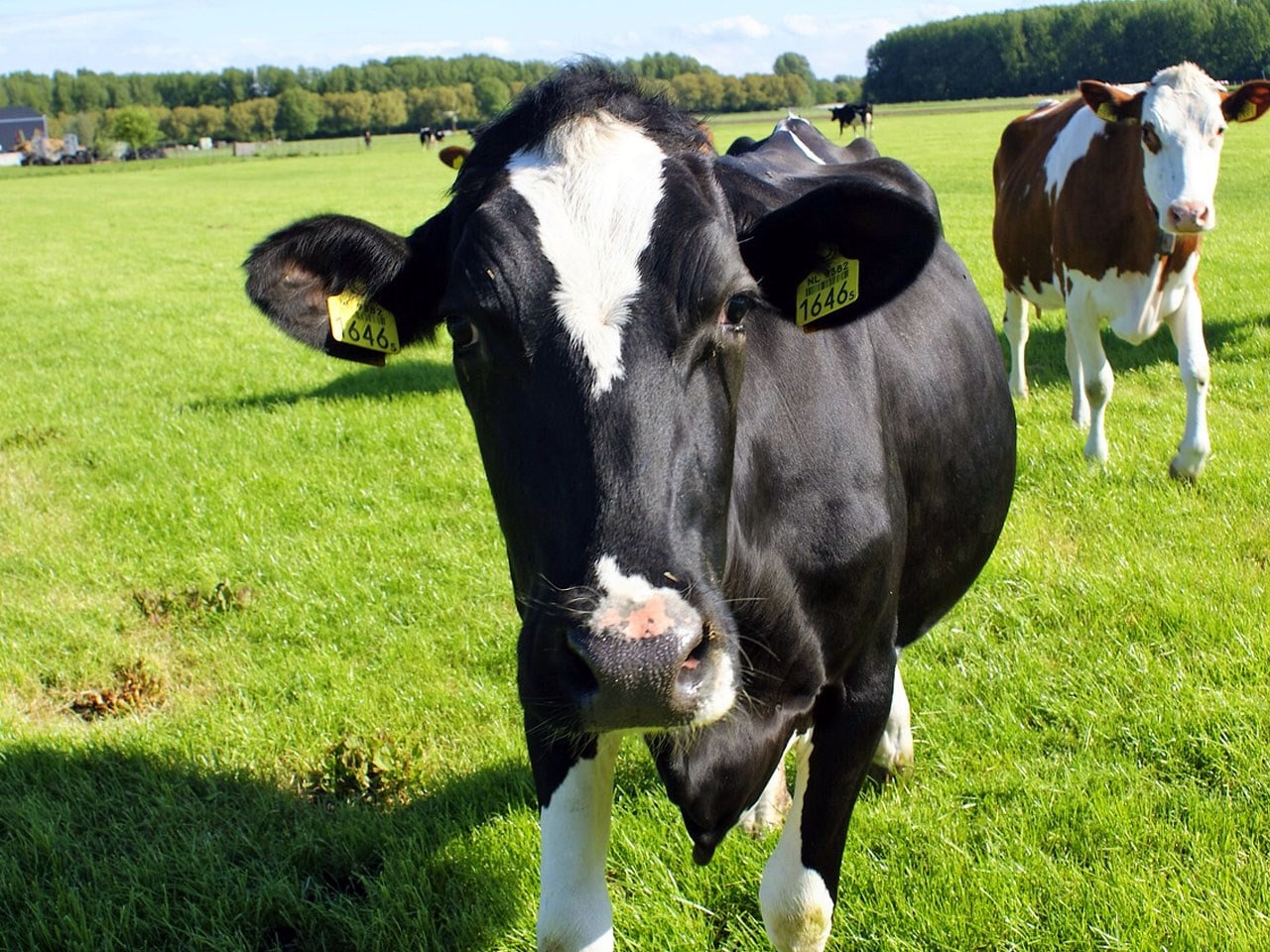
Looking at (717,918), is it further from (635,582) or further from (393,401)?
(393,401)

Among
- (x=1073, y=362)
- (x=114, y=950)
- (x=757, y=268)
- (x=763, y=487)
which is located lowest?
(x=114, y=950)

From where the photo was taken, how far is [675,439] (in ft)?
7.14

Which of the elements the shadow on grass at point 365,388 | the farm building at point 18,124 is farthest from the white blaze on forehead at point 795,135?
the farm building at point 18,124

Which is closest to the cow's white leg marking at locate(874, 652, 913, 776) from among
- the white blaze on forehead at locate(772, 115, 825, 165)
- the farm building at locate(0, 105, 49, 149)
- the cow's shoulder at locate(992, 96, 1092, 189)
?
the white blaze on forehead at locate(772, 115, 825, 165)

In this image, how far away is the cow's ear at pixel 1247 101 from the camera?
268 inches

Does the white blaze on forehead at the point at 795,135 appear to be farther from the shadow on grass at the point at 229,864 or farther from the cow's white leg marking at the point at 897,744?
the shadow on grass at the point at 229,864

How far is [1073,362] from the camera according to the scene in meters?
7.75

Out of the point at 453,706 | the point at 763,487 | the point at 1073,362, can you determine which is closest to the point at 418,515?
the point at 453,706

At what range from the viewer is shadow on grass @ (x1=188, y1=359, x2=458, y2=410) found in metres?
9.08

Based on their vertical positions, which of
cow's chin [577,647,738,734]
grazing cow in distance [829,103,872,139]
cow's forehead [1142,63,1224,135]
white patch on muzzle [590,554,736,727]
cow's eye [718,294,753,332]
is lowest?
cow's chin [577,647,738,734]

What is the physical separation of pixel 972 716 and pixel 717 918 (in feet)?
4.28

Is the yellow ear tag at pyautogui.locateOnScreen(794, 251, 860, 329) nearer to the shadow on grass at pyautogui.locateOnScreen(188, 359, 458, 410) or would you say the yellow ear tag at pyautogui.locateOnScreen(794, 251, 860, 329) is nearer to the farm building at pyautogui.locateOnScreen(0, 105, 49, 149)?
the shadow on grass at pyautogui.locateOnScreen(188, 359, 458, 410)

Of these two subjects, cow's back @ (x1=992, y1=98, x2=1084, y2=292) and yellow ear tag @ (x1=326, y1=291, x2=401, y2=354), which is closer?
yellow ear tag @ (x1=326, y1=291, x2=401, y2=354)

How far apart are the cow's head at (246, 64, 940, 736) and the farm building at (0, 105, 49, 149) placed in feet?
555
